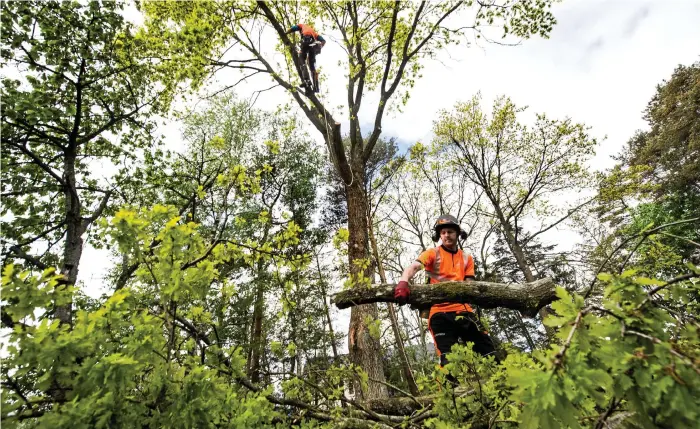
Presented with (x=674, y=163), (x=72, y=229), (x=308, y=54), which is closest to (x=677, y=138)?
(x=674, y=163)

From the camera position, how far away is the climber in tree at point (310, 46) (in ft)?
21.0

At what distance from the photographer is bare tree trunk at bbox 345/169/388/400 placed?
438 cm

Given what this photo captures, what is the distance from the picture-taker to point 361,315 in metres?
4.77

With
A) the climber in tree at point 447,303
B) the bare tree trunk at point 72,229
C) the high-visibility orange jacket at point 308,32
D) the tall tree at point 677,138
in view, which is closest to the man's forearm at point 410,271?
the climber in tree at point 447,303

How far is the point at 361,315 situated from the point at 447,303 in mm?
1815

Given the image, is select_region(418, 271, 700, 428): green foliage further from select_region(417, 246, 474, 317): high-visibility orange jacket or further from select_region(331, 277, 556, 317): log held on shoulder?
select_region(417, 246, 474, 317): high-visibility orange jacket

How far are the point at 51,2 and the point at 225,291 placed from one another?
4.38 m

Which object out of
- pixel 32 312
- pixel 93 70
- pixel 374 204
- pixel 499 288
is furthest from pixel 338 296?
pixel 374 204

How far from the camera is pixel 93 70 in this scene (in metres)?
4.43

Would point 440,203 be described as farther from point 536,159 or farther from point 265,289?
point 265,289

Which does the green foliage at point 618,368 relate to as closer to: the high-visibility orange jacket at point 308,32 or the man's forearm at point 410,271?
the man's forearm at point 410,271

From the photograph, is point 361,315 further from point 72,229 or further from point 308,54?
point 308,54

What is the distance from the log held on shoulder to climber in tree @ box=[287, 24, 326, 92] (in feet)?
15.4

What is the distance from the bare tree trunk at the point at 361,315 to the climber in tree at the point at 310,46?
2615 millimetres
